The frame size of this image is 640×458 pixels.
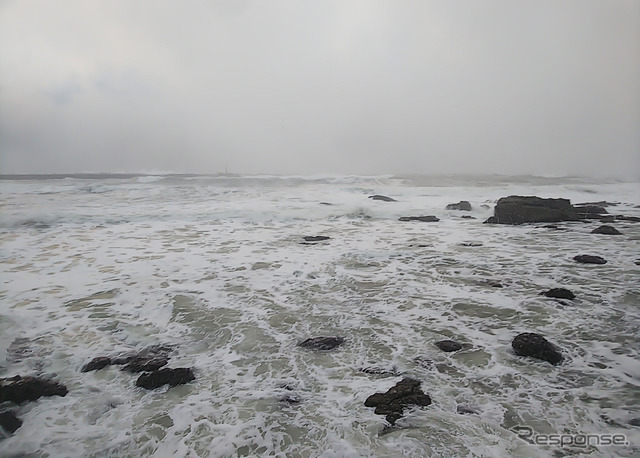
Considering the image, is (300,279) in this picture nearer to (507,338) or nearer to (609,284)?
(507,338)

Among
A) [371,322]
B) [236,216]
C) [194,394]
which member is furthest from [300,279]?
[236,216]

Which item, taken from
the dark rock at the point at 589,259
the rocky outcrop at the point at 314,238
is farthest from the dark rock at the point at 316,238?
the dark rock at the point at 589,259

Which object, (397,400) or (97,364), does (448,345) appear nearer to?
(397,400)

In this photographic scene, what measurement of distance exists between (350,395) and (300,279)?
4116 millimetres

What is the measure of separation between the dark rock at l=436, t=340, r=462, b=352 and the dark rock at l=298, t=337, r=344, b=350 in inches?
54.5

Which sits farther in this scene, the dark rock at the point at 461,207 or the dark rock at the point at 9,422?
the dark rock at the point at 461,207

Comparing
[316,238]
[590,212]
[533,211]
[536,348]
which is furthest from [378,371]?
[590,212]

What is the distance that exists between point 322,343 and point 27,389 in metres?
3.53

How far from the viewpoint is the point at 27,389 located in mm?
4027

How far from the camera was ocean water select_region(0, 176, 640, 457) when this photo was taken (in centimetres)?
346

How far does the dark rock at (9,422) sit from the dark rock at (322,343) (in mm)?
3192

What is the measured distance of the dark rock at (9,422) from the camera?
3531 mm

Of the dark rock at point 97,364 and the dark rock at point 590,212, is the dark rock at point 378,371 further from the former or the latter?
the dark rock at point 590,212

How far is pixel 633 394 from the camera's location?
3.86m
